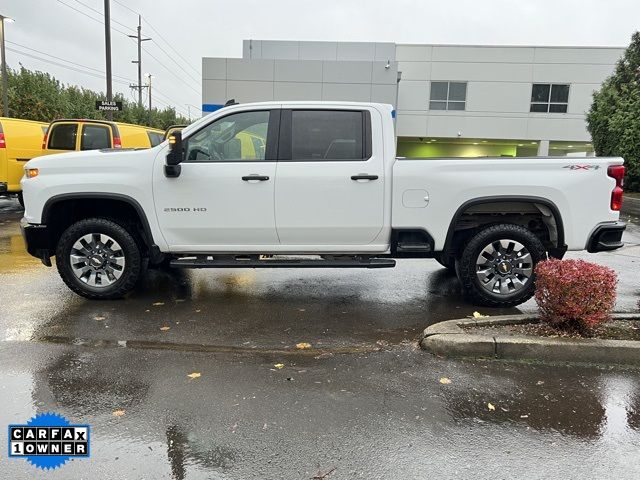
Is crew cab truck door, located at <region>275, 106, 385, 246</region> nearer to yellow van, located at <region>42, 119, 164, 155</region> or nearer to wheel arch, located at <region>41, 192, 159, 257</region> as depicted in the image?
wheel arch, located at <region>41, 192, 159, 257</region>

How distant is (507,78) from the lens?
3086 centimetres

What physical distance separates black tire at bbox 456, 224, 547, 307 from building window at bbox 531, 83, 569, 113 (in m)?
29.0

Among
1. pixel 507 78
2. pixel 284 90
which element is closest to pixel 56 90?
pixel 284 90

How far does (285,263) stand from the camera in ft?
17.7

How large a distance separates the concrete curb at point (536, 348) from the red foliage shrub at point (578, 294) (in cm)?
18

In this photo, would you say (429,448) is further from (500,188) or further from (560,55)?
(560,55)

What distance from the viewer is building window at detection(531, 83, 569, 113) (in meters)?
31.0

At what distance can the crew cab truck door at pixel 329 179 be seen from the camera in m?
5.25

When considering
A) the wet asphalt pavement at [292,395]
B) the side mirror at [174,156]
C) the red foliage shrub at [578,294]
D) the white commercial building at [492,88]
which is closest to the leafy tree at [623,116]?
the white commercial building at [492,88]

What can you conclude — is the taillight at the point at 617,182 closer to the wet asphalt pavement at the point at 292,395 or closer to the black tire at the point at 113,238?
the wet asphalt pavement at the point at 292,395

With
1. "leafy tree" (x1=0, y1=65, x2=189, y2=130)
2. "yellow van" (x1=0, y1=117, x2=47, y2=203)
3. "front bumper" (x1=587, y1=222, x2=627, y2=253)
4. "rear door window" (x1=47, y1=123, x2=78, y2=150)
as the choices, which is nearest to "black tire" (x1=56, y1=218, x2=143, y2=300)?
"front bumper" (x1=587, y1=222, x2=627, y2=253)

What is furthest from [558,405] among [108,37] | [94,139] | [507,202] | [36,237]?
[108,37]

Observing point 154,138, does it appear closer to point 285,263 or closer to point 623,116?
point 285,263

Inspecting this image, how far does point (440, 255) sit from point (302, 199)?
1595mm
